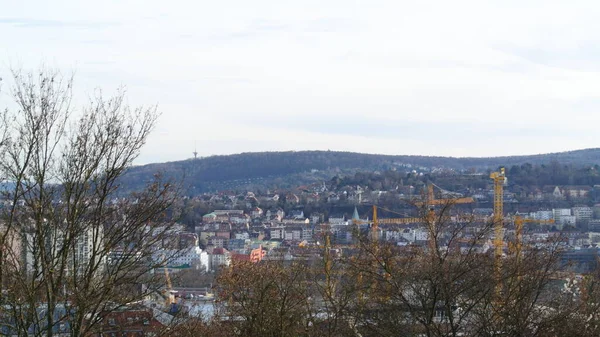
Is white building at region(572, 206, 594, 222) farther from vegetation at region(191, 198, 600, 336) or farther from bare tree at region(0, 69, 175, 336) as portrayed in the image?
bare tree at region(0, 69, 175, 336)

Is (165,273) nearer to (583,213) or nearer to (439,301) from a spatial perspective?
(439,301)

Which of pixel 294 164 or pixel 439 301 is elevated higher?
pixel 294 164

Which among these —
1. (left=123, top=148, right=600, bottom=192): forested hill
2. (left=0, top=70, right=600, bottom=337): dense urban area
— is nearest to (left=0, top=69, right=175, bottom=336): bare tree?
(left=0, top=70, right=600, bottom=337): dense urban area

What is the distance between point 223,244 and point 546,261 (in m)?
86.4

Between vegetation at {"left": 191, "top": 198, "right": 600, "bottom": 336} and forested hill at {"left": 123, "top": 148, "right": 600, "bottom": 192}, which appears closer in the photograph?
vegetation at {"left": 191, "top": 198, "right": 600, "bottom": 336}

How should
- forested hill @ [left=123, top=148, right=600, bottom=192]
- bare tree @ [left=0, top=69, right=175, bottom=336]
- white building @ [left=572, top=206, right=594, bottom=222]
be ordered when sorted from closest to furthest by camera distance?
bare tree @ [left=0, top=69, right=175, bottom=336]
white building @ [left=572, top=206, right=594, bottom=222]
forested hill @ [left=123, top=148, right=600, bottom=192]

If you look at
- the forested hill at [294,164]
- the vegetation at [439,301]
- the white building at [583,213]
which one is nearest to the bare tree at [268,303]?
the vegetation at [439,301]

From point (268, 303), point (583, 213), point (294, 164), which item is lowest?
point (583, 213)

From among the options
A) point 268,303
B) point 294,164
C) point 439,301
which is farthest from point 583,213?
point 268,303

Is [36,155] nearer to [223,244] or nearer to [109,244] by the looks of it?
[109,244]

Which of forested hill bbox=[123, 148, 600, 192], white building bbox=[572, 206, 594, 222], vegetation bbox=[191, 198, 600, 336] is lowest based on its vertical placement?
white building bbox=[572, 206, 594, 222]

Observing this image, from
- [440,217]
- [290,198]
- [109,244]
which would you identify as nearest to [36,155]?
[109,244]

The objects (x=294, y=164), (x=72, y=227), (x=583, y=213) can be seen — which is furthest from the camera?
(x=294, y=164)

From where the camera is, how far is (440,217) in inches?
471
